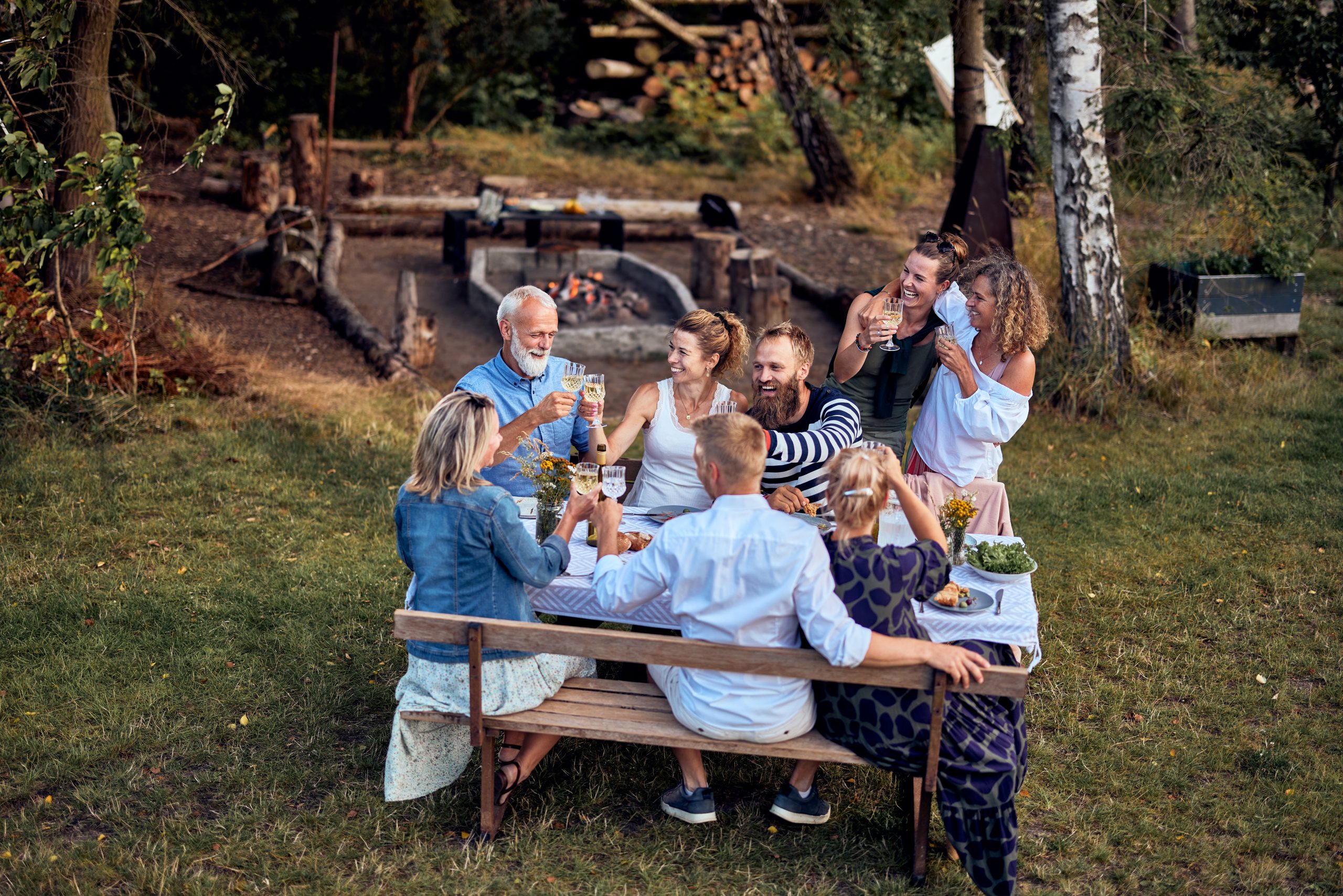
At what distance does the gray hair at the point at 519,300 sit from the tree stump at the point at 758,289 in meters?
5.34

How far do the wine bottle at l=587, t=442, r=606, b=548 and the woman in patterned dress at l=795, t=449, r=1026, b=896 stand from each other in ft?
2.80

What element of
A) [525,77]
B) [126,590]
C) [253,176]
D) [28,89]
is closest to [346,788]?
[126,590]

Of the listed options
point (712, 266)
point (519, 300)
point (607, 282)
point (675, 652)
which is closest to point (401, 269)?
point (607, 282)

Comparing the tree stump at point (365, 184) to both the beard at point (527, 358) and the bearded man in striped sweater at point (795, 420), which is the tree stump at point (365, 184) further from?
the bearded man in striped sweater at point (795, 420)

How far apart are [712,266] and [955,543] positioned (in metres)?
7.83

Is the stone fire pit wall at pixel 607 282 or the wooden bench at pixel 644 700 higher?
the stone fire pit wall at pixel 607 282

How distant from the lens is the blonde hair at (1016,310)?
4.58 meters

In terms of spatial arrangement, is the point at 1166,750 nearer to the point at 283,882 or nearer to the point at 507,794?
the point at 507,794

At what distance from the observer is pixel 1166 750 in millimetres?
4309

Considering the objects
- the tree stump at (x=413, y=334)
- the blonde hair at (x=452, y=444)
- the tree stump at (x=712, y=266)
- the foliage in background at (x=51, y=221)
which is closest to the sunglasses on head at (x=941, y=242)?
the blonde hair at (x=452, y=444)

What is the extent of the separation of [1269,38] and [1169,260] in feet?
8.74

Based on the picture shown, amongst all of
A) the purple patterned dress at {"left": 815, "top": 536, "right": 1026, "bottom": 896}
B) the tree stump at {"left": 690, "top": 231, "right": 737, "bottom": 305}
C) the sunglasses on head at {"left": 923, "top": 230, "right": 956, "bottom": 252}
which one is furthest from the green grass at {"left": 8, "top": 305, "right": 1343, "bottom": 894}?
the tree stump at {"left": 690, "top": 231, "right": 737, "bottom": 305}

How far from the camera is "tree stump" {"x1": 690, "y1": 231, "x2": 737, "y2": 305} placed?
37.3 feet

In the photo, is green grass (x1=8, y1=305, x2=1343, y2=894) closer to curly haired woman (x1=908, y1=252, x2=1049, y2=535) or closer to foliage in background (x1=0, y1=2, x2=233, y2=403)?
foliage in background (x1=0, y1=2, x2=233, y2=403)
